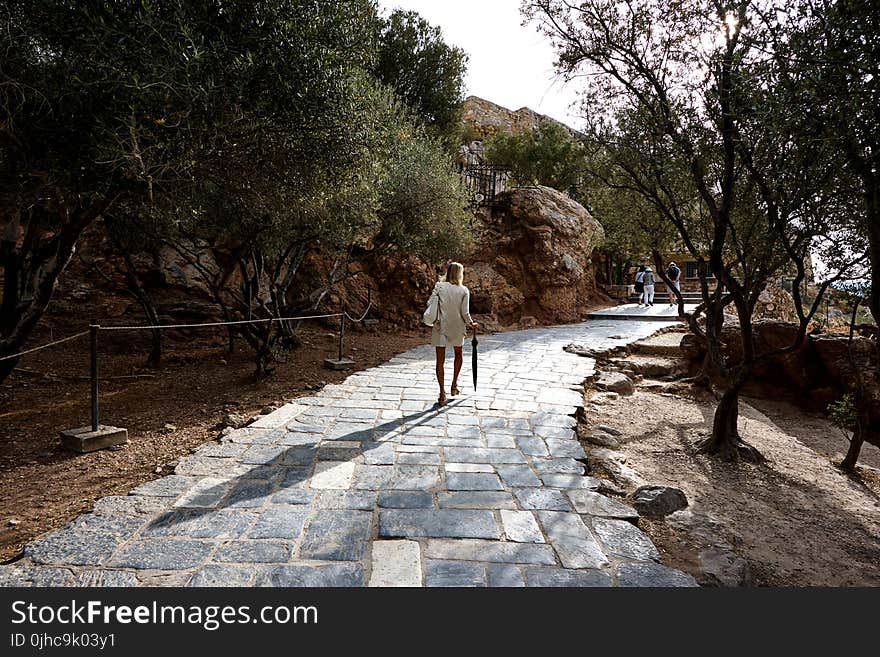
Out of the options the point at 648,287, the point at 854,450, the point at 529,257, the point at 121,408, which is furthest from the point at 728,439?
the point at 648,287

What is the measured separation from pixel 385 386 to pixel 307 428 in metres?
2.49

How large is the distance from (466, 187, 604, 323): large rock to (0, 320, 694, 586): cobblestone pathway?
42.2 feet

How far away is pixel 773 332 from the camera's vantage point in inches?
412

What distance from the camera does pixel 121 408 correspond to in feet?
23.9

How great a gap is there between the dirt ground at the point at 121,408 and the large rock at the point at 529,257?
6497 mm

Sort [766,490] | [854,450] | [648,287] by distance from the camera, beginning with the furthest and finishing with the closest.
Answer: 1. [648,287]
2. [854,450]
3. [766,490]

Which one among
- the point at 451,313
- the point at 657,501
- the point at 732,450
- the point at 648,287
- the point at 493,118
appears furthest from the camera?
the point at 493,118

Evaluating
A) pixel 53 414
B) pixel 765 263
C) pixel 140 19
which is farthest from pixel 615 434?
pixel 53 414

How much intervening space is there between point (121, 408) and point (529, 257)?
15.2 meters

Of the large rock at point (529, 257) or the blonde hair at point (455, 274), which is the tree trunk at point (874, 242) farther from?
the large rock at point (529, 257)

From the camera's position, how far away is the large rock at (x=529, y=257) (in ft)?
62.7

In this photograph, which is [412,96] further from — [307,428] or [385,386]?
[307,428]

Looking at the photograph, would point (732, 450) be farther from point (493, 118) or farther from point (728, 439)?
point (493, 118)

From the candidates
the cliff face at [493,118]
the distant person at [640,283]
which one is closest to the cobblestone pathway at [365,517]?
the distant person at [640,283]
